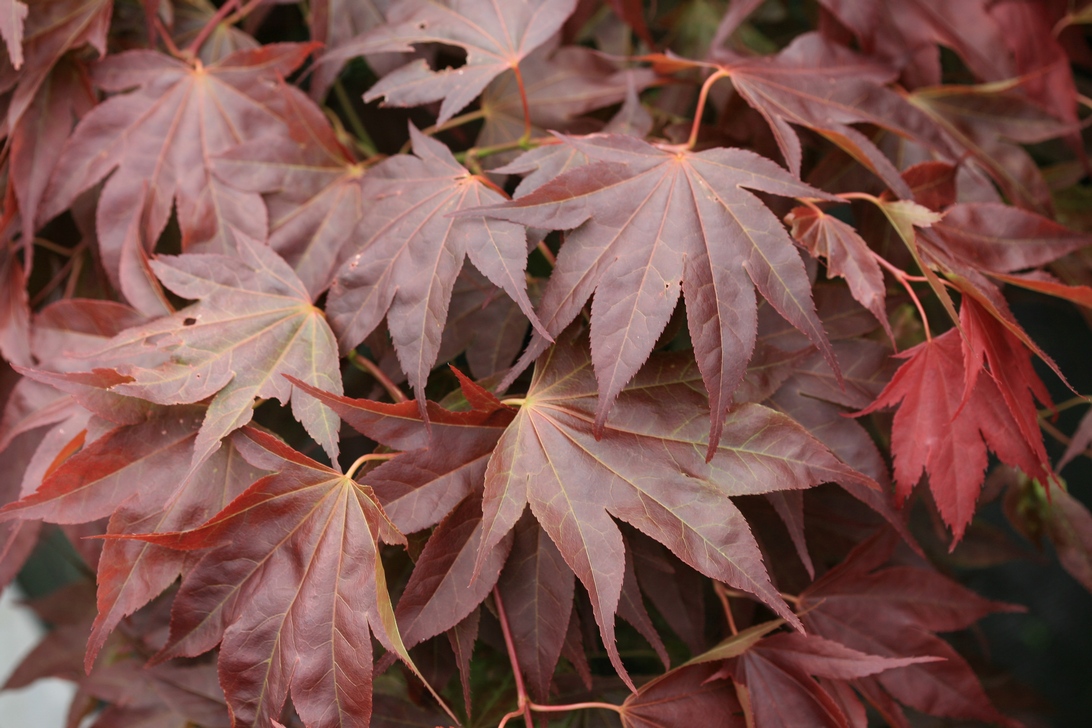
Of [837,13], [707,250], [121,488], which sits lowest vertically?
[121,488]

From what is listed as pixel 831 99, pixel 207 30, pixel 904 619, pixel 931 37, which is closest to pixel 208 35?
pixel 207 30

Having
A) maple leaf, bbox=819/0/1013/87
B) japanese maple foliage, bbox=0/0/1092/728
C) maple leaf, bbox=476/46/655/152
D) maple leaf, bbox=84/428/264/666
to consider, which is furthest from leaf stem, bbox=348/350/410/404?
maple leaf, bbox=819/0/1013/87

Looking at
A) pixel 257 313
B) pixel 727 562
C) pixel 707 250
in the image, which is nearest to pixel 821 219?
pixel 707 250

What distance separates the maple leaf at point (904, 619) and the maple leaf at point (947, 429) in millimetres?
130

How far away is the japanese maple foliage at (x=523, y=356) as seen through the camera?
1.66 feet

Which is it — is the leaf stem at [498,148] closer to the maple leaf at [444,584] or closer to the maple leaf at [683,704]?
the maple leaf at [444,584]

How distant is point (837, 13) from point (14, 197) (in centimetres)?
79

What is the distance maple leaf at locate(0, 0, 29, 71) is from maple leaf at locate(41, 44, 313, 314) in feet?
0.27

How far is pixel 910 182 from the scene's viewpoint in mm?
626

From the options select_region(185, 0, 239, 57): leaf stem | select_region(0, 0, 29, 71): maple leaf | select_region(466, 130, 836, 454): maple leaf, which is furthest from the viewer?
select_region(185, 0, 239, 57): leaf stem

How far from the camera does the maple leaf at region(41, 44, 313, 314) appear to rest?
0.66m

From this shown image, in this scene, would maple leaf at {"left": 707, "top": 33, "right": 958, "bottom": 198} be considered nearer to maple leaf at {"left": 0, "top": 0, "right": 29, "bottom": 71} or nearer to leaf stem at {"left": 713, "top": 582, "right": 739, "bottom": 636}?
leaf stem at {"left": 713, "top": 582, "right": 739, "bottom": 636}

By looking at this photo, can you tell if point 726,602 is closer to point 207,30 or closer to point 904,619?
point 904,619

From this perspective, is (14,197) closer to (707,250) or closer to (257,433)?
(257,433)
